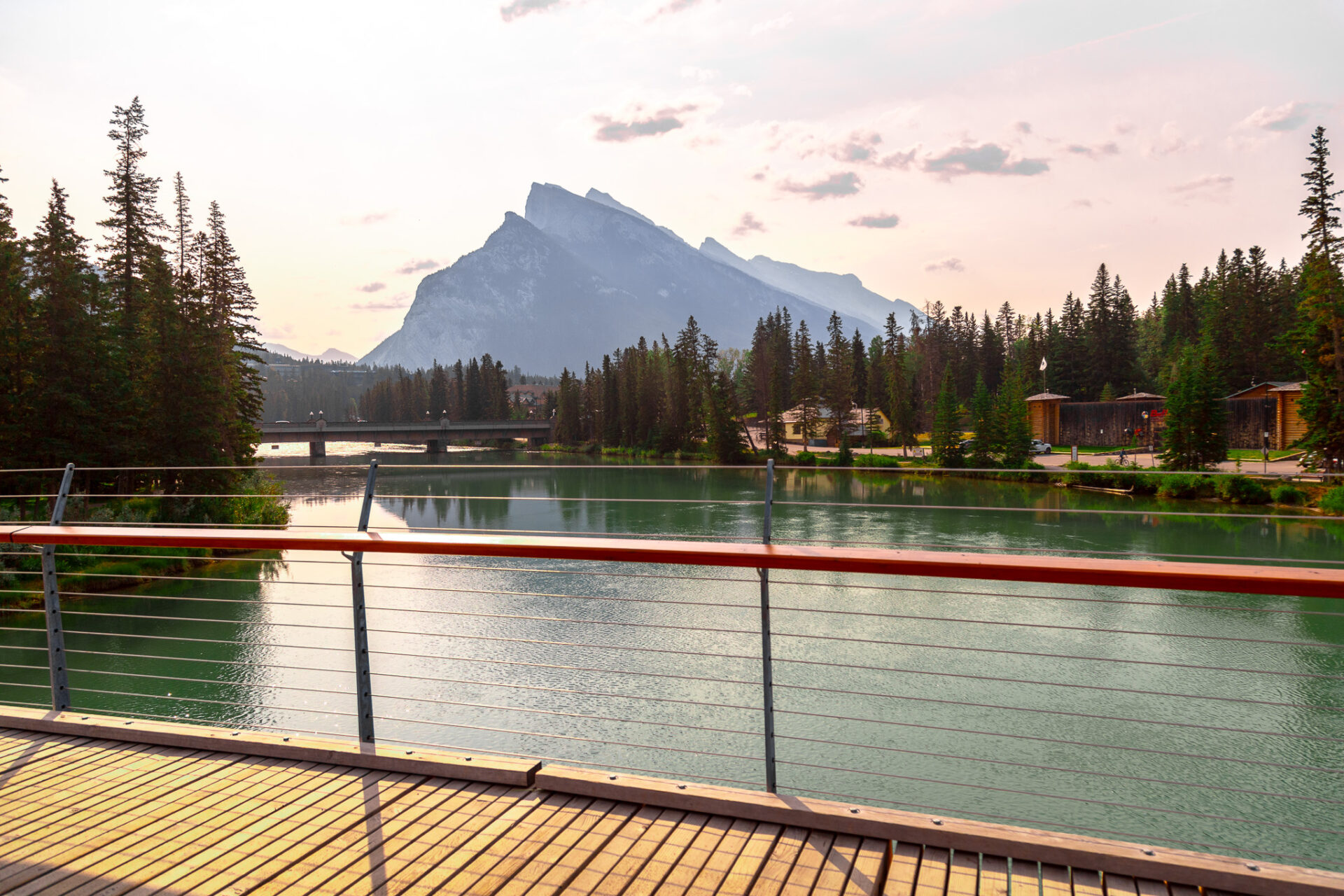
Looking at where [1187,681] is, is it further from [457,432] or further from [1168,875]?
[457,432]

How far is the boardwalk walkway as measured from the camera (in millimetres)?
2188

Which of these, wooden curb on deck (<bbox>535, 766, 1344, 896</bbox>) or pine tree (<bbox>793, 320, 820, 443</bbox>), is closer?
wooden curb on deck (<bbox>535, 766, 1344, 896</bbox>)

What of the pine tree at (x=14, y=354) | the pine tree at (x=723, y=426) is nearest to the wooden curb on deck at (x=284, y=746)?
the pine tree at (x=14, y=354)

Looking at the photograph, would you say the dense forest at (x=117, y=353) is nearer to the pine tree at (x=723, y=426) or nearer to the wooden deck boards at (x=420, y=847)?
the wooden deck boards at (x=420, y=847)

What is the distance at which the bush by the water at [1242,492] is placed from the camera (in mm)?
29797

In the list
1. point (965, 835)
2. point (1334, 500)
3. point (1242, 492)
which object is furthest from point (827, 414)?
point (965, 835)

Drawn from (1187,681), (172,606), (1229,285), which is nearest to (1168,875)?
(1187,681)

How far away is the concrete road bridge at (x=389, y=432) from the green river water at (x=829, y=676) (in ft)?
149

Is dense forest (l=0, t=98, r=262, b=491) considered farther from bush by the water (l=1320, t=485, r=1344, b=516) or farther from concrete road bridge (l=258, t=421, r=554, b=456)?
bush by the water (l=1320, t=485, r=1344, b=516)

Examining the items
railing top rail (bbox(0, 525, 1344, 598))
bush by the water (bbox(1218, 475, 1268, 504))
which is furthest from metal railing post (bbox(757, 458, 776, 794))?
bush by the water (bbox(1218, 475, 1268, 504))

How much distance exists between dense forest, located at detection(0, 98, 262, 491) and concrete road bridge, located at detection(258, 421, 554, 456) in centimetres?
3002

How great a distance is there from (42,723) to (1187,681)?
50.3 ft

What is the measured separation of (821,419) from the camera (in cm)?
6625

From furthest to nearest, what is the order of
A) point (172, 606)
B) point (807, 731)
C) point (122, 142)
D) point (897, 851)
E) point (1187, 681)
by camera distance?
point (122, 142) → point (172, 606) → point (1187, 681) → point (807, 731) → point (897, 851)
